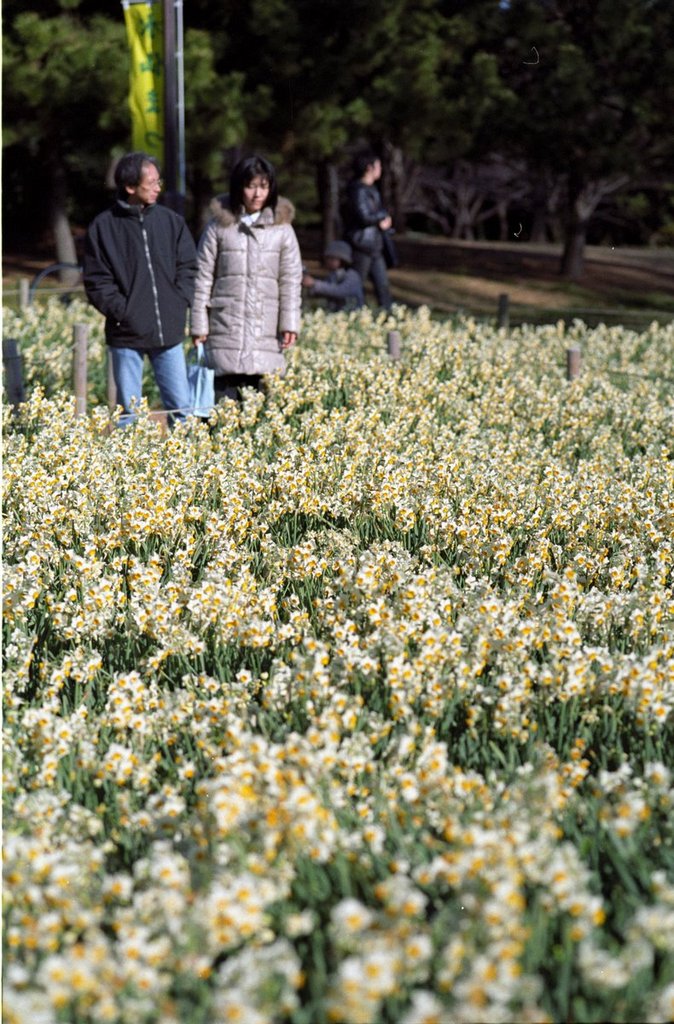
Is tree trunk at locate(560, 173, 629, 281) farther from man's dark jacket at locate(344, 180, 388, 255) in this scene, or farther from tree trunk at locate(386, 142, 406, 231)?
man's dark jacket at locate(344, 180, 388, 255)

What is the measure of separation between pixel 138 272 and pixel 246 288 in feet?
2.08

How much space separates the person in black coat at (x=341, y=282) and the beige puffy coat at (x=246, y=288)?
4577 mm

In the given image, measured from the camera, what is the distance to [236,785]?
256 cm

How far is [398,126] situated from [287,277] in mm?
14996

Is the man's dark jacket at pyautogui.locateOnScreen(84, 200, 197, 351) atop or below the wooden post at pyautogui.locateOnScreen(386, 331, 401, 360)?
atop

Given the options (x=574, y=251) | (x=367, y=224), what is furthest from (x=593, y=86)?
(x=367, y=224)

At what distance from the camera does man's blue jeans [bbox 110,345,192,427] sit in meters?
7.13

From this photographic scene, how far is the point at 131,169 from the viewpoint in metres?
6.67

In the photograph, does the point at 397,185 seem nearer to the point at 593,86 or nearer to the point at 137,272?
the point at 593,86

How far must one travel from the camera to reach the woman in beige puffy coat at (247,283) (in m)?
7.07

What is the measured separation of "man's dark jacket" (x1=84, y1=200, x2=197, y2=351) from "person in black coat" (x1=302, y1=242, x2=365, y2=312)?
483cm

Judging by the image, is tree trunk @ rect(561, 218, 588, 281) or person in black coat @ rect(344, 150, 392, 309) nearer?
person in black coat @ rect(344, 150, 392, 309)

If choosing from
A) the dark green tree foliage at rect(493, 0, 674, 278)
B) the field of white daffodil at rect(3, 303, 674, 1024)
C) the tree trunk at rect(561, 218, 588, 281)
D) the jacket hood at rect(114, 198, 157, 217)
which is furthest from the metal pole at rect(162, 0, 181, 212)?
the tree trunk at rect(561, 218, 588, 281)

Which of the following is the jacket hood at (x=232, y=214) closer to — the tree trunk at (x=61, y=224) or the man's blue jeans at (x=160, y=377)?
the man's blue jeans at (x=160, y=377)
